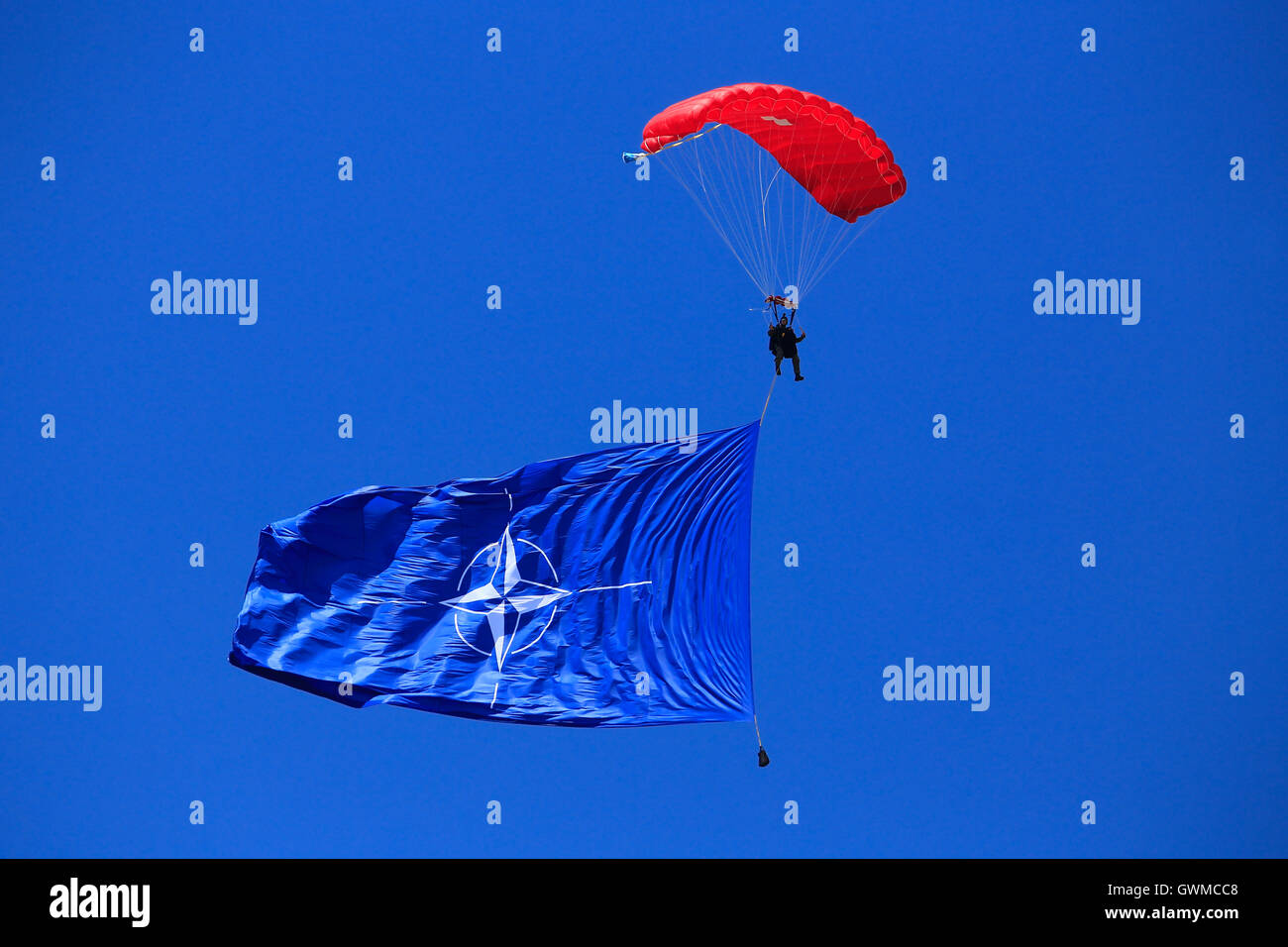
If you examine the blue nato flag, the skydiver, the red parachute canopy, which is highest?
the red parachute canopy

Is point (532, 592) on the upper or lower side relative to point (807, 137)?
lower

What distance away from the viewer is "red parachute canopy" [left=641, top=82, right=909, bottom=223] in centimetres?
1369

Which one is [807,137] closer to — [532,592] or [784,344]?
[784,344]

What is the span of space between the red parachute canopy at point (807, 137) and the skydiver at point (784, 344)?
1.47 metres

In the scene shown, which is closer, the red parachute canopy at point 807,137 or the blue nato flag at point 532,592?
the red parachute canopy at point 807,137

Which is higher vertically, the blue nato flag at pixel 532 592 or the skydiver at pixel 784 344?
the skydiver at pixel 784 344

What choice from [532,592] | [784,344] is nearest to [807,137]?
[784,344]

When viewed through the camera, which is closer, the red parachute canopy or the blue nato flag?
the red parachute canopy

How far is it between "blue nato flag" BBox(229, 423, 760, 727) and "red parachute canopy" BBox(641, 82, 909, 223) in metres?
2.87

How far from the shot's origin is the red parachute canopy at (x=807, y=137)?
44.9 ft

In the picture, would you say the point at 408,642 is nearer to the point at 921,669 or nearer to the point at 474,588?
the point at 474,588

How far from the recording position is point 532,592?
15.6m

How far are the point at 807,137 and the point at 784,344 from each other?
7.47 feet

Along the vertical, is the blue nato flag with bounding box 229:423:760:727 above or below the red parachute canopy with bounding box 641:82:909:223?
below
